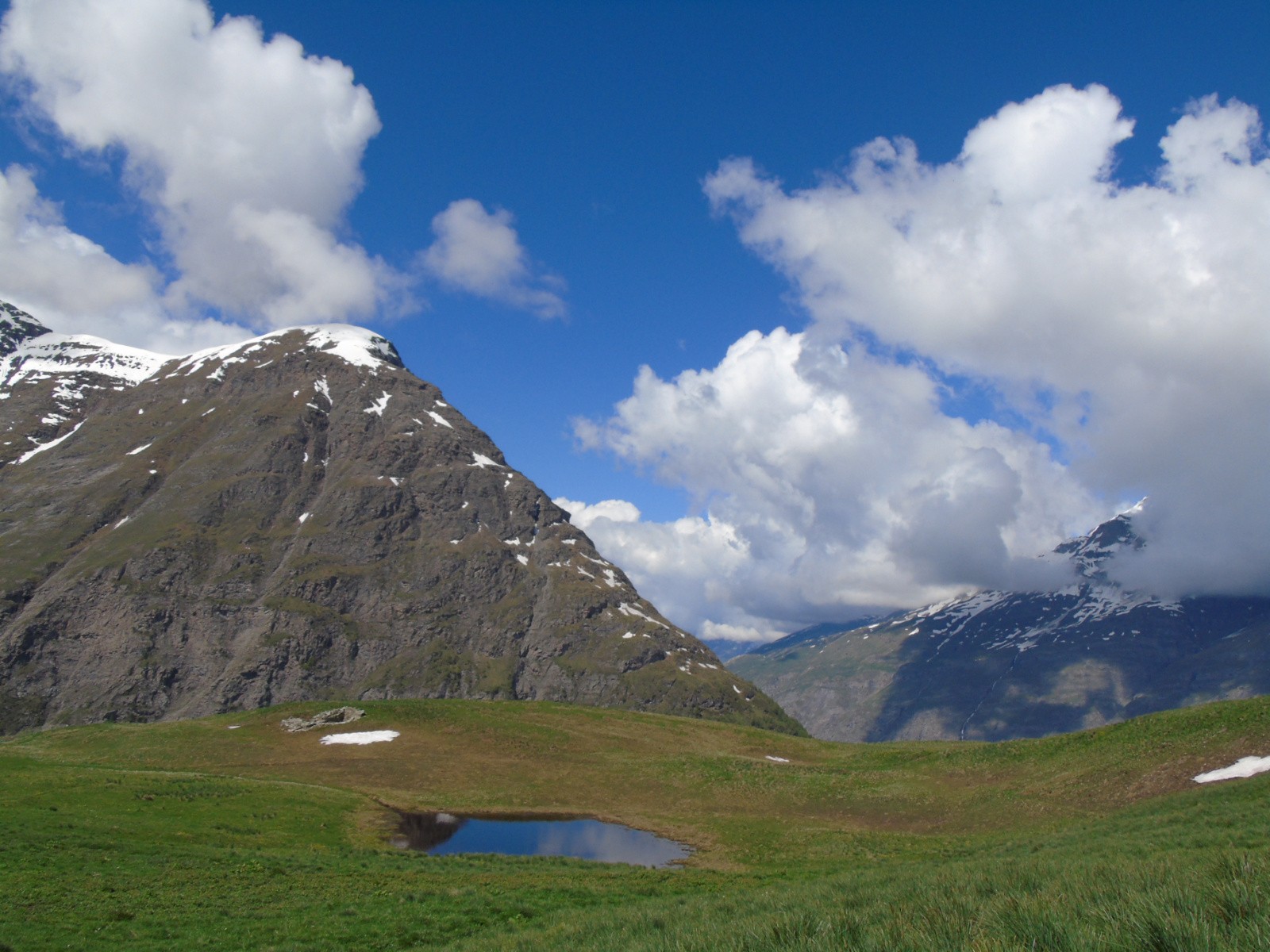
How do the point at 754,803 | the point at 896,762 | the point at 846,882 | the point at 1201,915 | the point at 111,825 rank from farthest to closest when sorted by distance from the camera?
the point at 896,762 → the point at 754,803 → the point at 111,825 → the point at 846,882 → the point at 1201,915

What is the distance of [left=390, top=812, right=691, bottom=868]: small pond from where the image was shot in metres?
38.0

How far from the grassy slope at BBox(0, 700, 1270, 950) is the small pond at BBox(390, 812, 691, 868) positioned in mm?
2204

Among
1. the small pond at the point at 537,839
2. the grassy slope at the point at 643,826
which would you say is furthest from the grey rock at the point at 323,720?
the small pond at the point at 537,839

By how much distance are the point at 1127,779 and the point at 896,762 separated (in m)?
19.4

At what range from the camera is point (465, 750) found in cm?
6162

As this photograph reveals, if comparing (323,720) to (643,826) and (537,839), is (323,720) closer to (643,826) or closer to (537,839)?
(537,839)

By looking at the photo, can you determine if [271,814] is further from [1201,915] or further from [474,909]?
[1201,915]

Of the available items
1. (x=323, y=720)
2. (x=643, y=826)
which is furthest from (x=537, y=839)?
(x=323, y=720)

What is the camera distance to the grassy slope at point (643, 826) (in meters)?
8.43

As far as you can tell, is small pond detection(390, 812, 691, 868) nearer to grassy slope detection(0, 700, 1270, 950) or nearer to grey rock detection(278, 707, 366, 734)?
grassy slope detection(0, 700, 1270, 950)

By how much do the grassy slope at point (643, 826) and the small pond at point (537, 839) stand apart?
2.20m

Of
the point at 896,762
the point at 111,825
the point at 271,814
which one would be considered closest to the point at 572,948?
the point at 111,825

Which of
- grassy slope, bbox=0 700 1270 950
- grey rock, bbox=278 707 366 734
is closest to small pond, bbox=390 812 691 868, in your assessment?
grassy slope, bbox=0 700 1270 950

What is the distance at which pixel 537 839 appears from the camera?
137 feet
